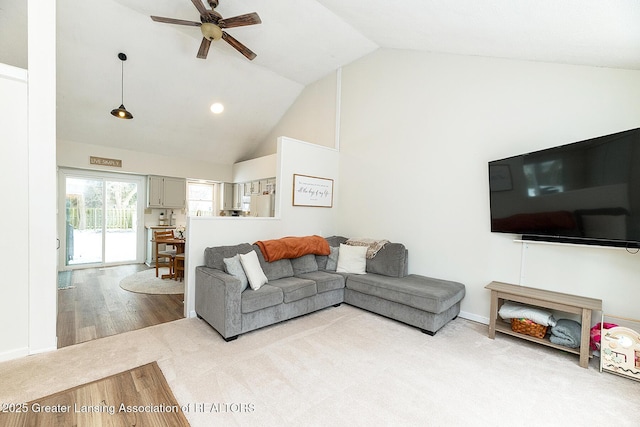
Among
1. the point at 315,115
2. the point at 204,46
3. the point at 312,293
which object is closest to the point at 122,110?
the point at 204,46

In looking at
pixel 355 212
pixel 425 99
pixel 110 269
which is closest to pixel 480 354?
pixel 355 212

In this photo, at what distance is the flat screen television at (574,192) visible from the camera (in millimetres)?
2186

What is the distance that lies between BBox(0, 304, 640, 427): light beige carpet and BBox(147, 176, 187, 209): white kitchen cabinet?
13.7ft

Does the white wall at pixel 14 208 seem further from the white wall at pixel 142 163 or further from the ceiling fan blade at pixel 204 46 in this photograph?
the white wall at pixel 142 163

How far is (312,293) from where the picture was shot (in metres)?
3.35

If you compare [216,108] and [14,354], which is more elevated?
[216,108]

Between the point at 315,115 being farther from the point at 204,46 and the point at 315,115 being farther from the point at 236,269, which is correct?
the point at 236,269

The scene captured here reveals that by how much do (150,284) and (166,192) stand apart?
8.61 feet

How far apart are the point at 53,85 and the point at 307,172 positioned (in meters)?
3.11

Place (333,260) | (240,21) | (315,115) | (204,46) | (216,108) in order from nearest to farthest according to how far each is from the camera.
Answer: (240,21)
(204,46)
(333,260)
(216,108)
(315,115)

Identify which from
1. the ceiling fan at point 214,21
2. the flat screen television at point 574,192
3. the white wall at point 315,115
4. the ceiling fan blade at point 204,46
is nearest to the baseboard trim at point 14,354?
the ceiling fan at point 214,21

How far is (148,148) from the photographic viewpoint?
19.5 ft

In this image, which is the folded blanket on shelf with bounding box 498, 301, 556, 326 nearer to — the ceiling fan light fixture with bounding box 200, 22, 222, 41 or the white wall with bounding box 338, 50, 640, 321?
the white wall with bounding box 338, 50, 640, 321

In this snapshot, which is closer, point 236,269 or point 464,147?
point 236,269
